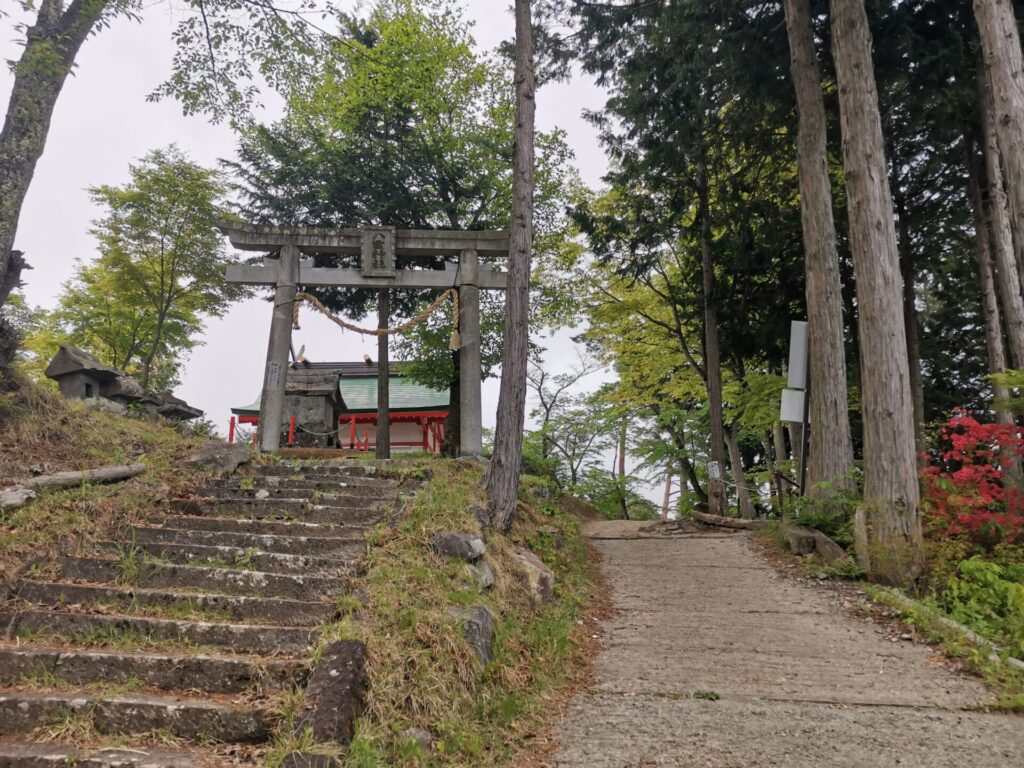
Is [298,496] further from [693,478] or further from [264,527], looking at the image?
[693,478]

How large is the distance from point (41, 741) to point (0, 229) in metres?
6.73

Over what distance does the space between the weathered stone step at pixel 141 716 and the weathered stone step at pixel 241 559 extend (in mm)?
1608

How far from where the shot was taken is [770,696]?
4.37 metres

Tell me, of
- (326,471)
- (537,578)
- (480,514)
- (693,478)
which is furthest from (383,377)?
(693,478)

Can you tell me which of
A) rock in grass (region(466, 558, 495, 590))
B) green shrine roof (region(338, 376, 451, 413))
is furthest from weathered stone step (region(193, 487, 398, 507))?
green shrine roof (region(338, 376, 451, 413))

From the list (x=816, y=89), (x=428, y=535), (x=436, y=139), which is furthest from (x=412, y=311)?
(x=428, y=535)

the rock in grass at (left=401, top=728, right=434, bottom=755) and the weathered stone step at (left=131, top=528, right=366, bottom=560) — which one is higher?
the weathered stone step at (left=131, top=528, right=366, bottom=560)

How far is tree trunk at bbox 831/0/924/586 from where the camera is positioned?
6.91 meters

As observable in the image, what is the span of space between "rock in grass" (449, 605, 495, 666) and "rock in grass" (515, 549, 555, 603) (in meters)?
1.57

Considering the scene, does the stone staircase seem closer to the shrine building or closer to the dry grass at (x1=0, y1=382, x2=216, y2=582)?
the dry grass at (x1=0, y1=382, x2=216, y2=582)

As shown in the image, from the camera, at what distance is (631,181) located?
15.5m

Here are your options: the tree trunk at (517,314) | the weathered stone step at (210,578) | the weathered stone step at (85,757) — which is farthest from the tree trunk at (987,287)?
the weathered stone step at (85,757)

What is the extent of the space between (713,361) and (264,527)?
1134cm

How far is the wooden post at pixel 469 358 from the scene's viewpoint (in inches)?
388
